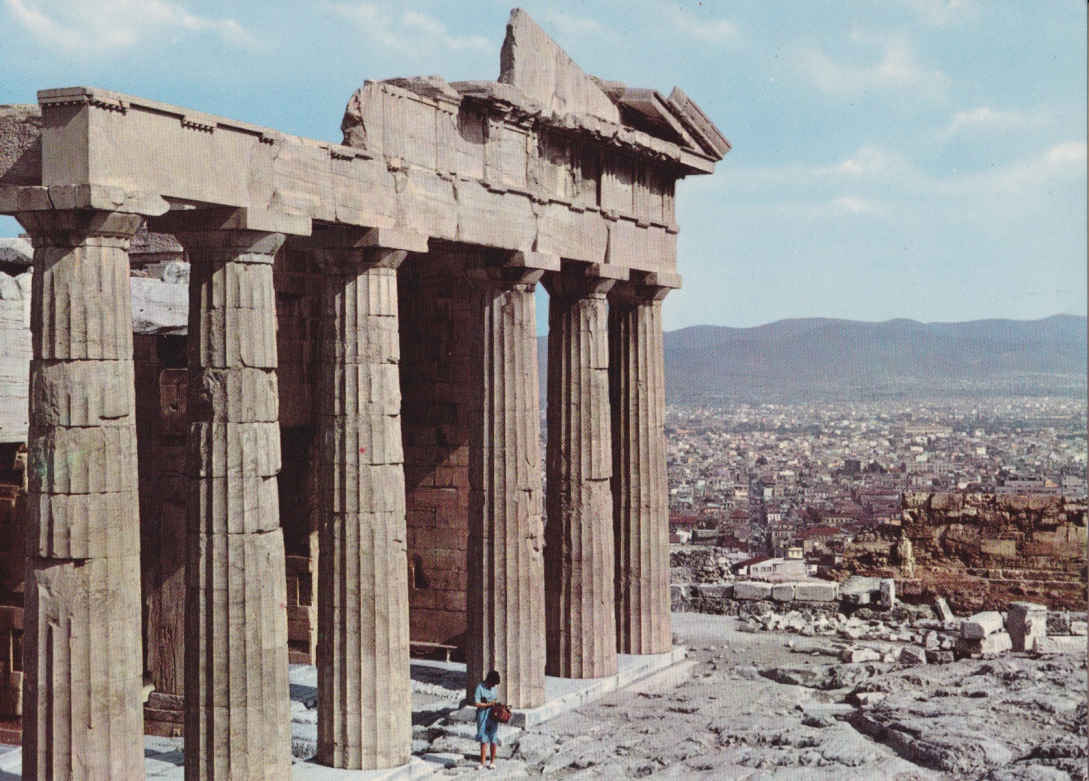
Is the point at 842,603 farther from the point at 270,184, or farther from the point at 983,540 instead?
the point at 270,184

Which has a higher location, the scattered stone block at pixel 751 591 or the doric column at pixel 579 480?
the doric column at pixel 579 480

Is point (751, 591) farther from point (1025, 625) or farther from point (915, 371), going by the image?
point (915, 371)

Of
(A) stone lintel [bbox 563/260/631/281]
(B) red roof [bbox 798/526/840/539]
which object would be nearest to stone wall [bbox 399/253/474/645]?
(A) stone lintel [bbox 563/260/631/281]

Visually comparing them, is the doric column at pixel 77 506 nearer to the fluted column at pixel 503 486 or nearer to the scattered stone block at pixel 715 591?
the fluted column at pixel 503 486

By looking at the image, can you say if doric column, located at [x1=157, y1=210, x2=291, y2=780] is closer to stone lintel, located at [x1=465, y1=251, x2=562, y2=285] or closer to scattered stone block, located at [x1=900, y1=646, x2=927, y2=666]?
stone lintel, located at [x1=465, y1=251, x2=562, y2=285]

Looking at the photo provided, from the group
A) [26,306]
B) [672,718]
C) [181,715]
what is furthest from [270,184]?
[672,718]

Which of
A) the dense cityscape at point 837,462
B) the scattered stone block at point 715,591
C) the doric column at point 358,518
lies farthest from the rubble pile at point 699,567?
the doric column at point 358,518
